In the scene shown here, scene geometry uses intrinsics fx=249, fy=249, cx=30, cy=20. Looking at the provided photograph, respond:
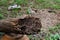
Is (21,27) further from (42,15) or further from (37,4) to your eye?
(37,4)

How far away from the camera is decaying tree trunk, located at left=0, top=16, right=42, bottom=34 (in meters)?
4.38

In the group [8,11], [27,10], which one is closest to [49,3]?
[27,10]

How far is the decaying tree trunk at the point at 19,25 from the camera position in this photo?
14.4 feet

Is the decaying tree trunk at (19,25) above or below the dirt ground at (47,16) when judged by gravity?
above

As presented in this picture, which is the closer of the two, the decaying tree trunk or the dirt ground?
the decaying tree trunk

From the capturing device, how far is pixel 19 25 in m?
4.57

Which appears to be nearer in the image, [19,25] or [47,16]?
[19,25]

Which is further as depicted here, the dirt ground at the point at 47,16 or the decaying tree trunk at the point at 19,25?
the dirt ground at the point at 47,16

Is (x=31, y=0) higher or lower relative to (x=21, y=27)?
lower

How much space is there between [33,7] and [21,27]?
259 cm

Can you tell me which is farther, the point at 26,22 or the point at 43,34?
the point at 43,34

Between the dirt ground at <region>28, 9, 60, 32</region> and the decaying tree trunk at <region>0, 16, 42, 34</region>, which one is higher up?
the decaying tree trunk at <region>0, 16, 42, 34</region>

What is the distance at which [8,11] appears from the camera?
6.83 meters

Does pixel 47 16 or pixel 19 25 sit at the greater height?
pixel 19 25
